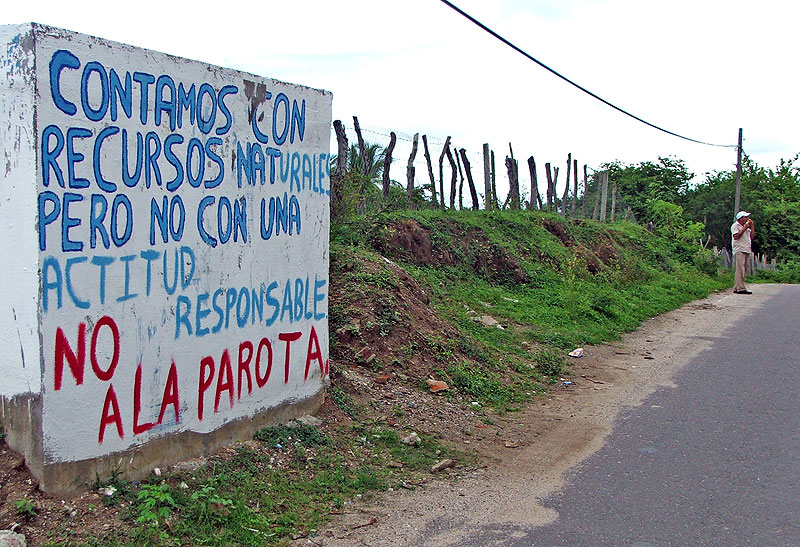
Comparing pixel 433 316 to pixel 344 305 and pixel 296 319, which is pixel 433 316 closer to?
pixel 344 305

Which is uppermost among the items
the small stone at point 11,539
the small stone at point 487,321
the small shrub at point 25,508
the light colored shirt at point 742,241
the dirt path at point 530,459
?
the light colored shirt at point 742,241

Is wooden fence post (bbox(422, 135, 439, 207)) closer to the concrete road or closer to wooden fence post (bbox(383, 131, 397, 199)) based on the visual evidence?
wooden fence post (bbox(383, 131, 397, 199))

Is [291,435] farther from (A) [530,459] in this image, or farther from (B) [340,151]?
(B) [340,151]

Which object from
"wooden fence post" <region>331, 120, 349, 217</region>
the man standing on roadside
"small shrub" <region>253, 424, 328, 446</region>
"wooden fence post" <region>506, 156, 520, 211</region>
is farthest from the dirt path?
the man standing on roadside

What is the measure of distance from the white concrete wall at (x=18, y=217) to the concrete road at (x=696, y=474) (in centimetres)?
285

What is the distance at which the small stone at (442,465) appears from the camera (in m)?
5.43

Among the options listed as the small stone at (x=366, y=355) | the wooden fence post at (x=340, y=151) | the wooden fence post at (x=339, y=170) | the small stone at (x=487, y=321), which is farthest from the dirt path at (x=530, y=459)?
the wooden fence post at (x=340, y=151)

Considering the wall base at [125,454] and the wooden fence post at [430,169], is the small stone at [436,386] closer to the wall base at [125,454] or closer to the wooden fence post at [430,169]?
the wall base at [125,454]

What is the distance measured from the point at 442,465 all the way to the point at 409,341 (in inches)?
93.5

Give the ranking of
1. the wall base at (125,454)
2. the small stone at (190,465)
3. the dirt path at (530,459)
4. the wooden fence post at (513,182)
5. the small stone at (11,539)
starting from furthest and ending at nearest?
1. the wooden fence post at (513,182)
2. the small stone at (190,465)
3. the dirt path at (530,459)
4. the wall base at (125,454)
5. the small stone at (11,539)

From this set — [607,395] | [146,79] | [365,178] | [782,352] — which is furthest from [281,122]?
[782,352]

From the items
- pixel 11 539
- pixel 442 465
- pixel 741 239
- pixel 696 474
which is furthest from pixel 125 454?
pixel 741 239

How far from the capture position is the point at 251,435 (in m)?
5.40

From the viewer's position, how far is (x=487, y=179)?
17.5 metres
